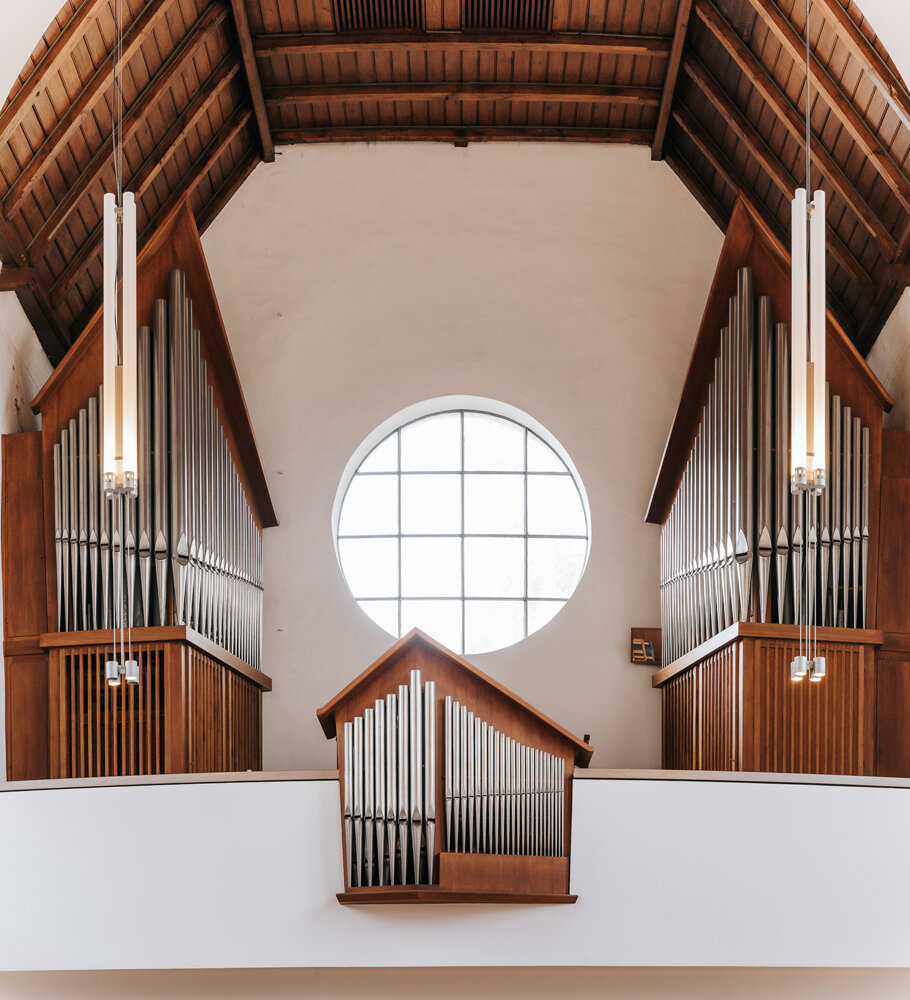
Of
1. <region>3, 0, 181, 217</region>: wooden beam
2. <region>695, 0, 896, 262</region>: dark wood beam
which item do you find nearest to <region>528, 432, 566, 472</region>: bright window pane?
<region>695, 0, 896, 262</region>: dark wood beam

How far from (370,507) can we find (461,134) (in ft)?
8.80

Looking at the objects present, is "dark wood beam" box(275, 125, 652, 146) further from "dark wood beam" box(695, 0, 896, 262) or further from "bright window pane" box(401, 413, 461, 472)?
"bright window pane" box(401, 413, 461, 472)

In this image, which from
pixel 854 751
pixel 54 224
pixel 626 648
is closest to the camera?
pixel 854 751

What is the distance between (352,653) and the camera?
30.2ft

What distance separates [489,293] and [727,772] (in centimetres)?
420

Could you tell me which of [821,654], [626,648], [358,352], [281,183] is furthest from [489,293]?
[821,654]

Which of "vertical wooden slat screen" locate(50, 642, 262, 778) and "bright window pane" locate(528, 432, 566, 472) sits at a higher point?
"bright window pane" locate(528, 432, 566, 472)

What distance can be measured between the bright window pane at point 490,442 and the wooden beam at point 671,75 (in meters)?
2.12

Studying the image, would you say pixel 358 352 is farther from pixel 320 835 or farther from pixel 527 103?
pixel 320 835

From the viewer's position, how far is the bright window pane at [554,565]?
31.9 ft

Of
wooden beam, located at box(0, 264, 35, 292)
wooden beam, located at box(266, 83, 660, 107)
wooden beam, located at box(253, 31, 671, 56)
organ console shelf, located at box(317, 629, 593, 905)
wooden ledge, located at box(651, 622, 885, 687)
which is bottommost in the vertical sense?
organ console shelf, located at box(317, 629, 593, 905)

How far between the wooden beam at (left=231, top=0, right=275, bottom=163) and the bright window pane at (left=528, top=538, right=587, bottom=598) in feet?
10.7

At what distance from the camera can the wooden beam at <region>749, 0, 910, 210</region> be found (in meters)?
7.61

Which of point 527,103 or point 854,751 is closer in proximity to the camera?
point 854,751
